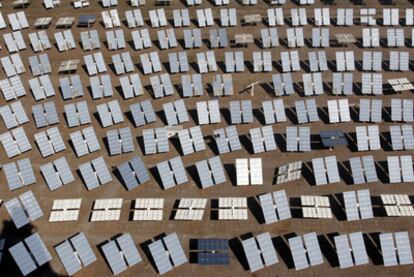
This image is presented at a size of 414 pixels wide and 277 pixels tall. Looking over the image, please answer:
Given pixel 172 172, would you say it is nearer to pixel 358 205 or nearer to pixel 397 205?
pixel 358 205

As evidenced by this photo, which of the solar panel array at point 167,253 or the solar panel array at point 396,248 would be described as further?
the solar panel array at point 167,253

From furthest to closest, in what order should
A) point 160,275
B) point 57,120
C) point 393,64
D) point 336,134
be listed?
1. point 393,64
2. point 57,120
3. point 336,134
4. point 160,275

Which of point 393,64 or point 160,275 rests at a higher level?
point 393,64

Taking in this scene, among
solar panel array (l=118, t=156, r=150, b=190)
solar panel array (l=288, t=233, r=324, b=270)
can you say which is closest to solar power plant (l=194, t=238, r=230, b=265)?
solar panel array (l=288, t=233, r=324, b=270)

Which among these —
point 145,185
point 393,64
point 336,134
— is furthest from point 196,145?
point 393,64

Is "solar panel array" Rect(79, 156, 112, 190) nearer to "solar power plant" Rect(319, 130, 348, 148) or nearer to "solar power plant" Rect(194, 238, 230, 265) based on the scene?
"solar power plant" Rect(194, 238, 230, 265)

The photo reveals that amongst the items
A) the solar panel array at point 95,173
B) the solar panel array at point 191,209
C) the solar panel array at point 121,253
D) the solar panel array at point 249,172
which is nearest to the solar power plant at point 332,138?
the solar panel array at point 249,172

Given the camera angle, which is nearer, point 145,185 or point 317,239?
point 317,239

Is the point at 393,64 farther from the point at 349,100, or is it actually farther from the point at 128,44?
the point at 128,44

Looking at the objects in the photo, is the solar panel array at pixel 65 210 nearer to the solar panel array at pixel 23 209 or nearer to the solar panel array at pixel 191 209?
the solar panel array at pixel 23 209
